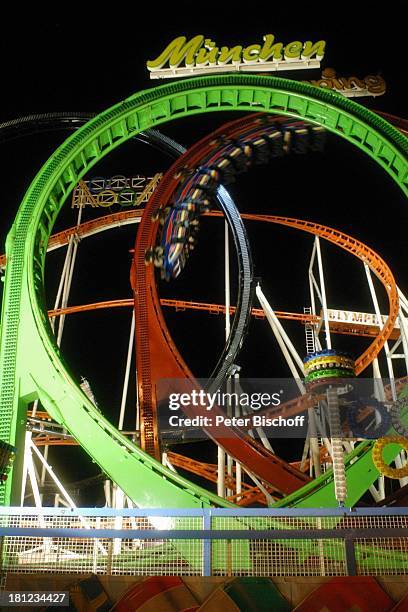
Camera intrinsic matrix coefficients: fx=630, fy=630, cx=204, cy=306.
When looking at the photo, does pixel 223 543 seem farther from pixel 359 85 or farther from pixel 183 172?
pixel 359 85

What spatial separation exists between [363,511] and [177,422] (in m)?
5.27

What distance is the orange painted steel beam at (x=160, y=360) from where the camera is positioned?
702cm

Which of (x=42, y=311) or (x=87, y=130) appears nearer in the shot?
(x=42, y=311)

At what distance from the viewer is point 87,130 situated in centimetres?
636

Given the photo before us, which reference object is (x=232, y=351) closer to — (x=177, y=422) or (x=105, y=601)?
(x=177, y=422)

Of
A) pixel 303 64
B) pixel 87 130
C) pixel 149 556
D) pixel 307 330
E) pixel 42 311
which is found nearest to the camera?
pixel 149 556

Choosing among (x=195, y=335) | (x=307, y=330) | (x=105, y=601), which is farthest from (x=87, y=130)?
(x=195, y=335)

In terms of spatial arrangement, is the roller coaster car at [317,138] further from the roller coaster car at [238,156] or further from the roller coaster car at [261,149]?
the roller coaster car at [238,156]

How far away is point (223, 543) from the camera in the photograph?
11.5 feet

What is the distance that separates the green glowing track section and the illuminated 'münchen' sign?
1.79 metres

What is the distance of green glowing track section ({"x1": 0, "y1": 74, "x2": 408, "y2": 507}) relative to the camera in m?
4.84

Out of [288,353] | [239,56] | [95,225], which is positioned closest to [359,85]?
[239,56]

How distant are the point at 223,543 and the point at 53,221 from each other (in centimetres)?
378

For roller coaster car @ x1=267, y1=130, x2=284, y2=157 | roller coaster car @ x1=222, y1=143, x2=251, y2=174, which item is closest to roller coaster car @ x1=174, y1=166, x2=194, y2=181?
roller coaster car @ x1=222, y1=143, x2=251, y2=174
